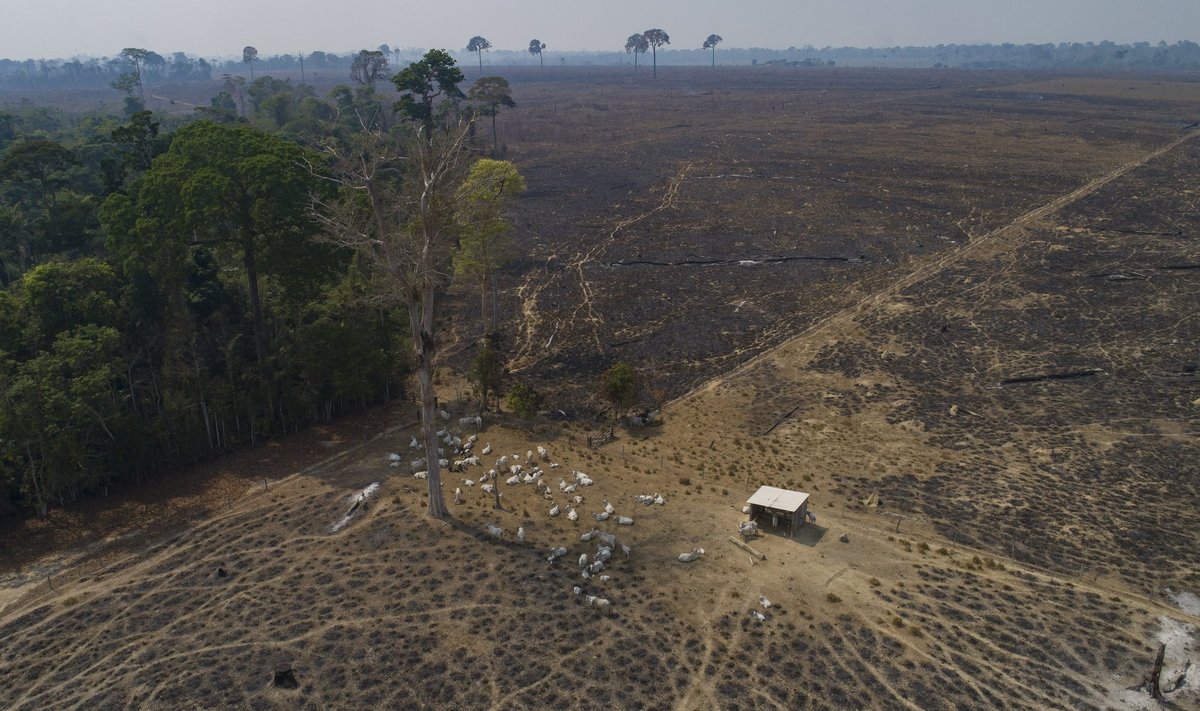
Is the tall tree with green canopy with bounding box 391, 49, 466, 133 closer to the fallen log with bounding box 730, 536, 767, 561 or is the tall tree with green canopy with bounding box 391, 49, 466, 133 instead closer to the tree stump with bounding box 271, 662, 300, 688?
the fallen log with bounding box 730, 536, 767, 561

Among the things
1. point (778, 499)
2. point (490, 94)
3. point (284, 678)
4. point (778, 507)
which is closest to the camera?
point (284, 678)

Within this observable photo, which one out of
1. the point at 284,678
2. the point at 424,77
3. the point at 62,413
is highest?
the point at 424,77

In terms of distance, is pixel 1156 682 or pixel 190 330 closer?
pixel 1156 682

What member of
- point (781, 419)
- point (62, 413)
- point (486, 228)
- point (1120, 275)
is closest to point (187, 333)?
point (62, 413)

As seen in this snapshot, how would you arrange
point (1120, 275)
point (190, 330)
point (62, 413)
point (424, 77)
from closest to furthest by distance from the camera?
point (62, 413), point (190, 330), point (1120, 275), point (424, 77)

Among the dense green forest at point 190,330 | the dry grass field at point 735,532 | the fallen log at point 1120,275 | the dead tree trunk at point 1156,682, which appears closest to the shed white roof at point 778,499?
the dry grass field at point 735,532

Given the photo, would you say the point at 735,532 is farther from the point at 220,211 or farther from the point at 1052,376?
the point at 220,211
